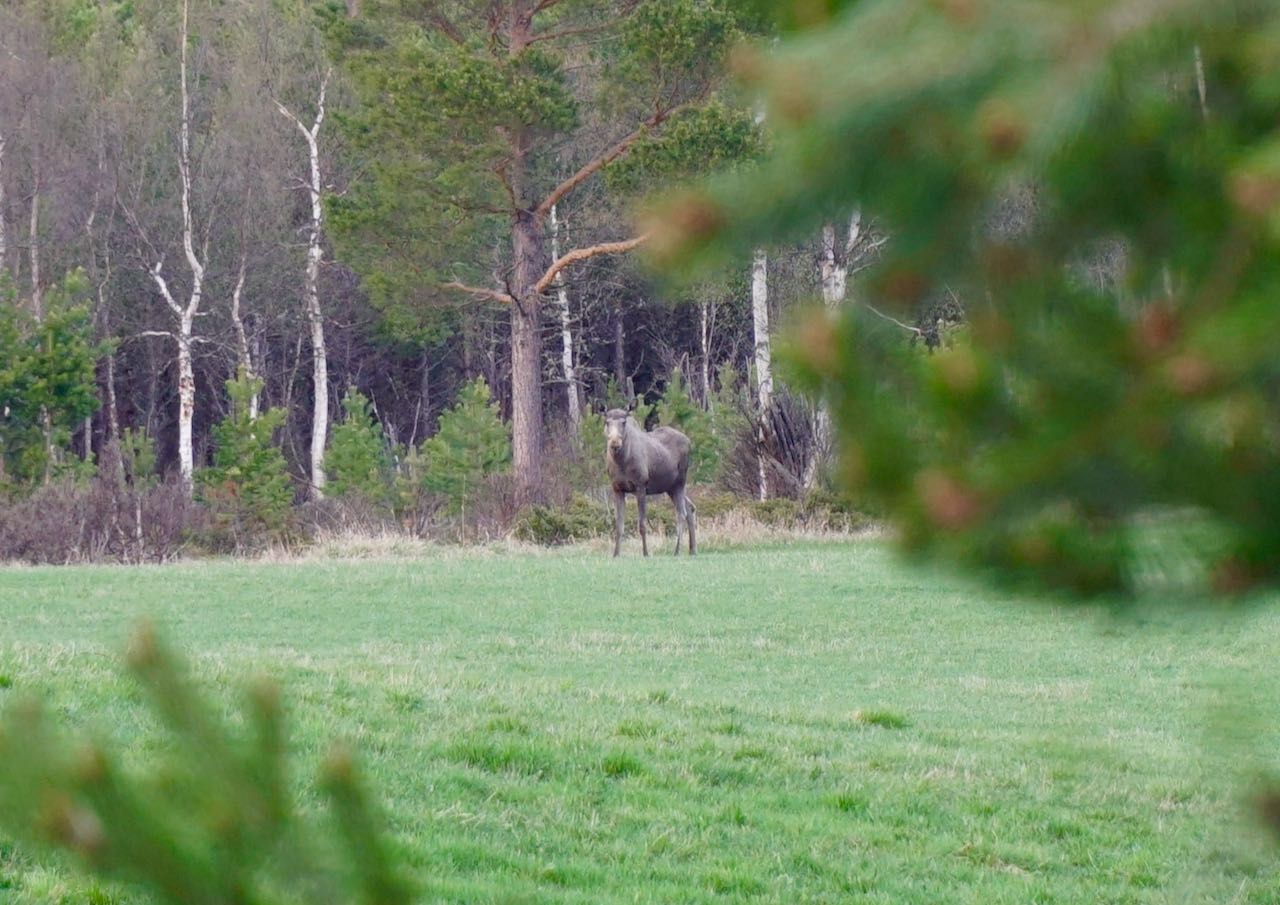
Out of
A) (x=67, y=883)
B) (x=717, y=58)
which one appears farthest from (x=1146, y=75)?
(x=717, y=58)

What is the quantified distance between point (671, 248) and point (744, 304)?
39.7 m

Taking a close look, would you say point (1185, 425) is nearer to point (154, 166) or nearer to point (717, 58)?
point (717, 58)

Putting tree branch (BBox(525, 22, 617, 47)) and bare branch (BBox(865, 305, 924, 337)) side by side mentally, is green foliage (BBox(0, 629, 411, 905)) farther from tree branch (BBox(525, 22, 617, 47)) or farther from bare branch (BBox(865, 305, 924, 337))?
tree branch (BBox(525, 22, 617, 47))

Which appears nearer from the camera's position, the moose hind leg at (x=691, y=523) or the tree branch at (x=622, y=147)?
the moose hind leg at (x=691, y=523)

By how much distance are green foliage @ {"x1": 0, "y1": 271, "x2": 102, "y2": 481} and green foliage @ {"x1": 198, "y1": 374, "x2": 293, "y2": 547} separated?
402 cm

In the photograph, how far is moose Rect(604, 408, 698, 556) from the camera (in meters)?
20.4

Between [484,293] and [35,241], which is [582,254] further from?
[35,241]

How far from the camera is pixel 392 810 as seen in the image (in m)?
5.83

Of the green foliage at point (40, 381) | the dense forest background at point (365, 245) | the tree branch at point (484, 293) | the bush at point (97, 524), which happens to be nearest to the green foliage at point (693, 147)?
the dense forest background at point (365, 245)

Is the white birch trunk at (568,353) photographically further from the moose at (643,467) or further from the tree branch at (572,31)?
the moose at (643,467)

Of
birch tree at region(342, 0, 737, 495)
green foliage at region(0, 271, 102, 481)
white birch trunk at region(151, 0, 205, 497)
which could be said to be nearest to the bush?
birch tree at region(342, 0, 737, 495)

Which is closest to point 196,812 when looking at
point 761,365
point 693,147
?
point 693,147

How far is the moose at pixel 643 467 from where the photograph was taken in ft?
66.9

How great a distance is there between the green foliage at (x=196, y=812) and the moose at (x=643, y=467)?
743 inches
